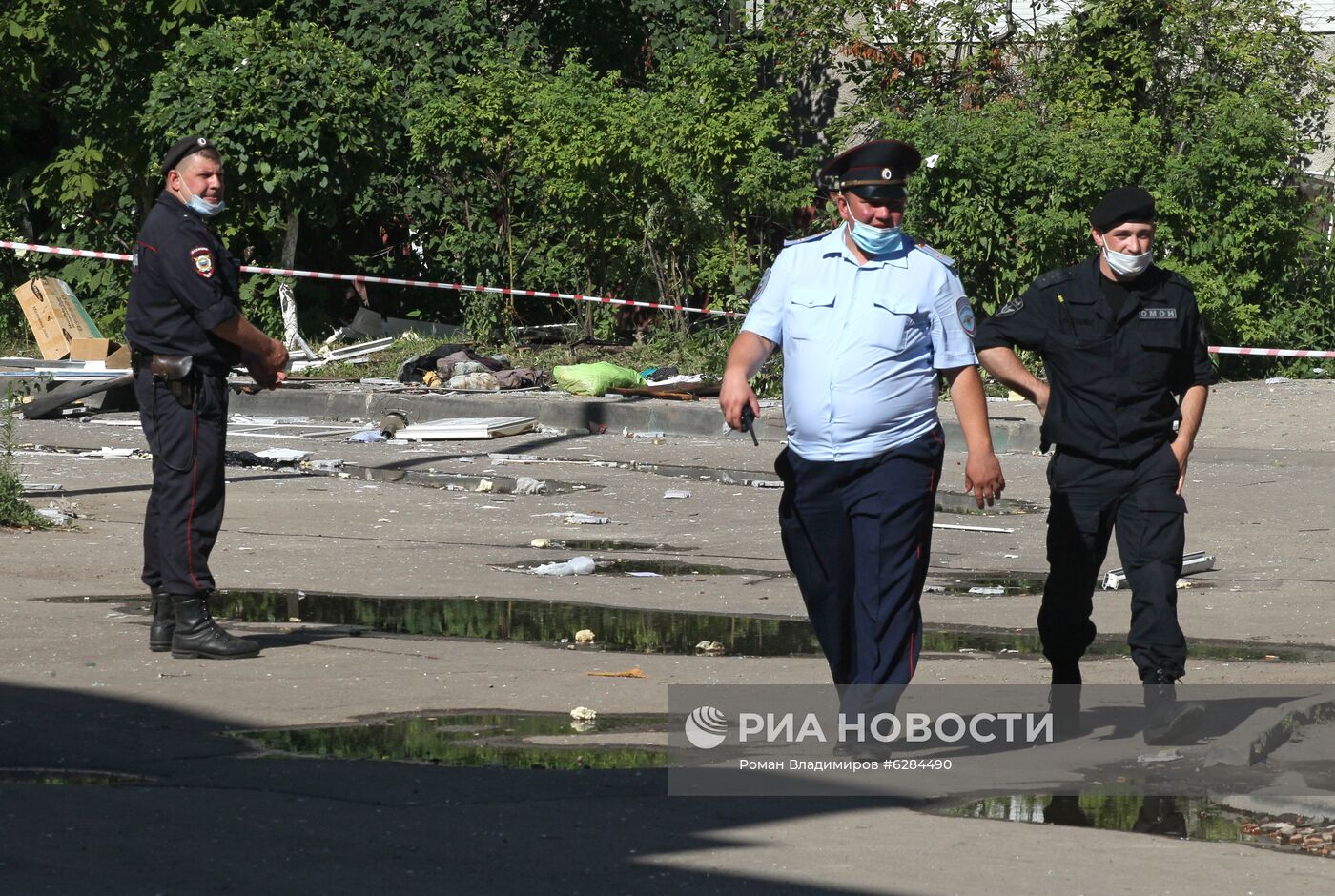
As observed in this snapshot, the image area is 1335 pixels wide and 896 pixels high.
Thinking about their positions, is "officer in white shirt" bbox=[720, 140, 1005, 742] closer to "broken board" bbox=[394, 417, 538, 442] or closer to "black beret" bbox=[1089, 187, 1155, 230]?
"black beret" bbox=[1089, 187, 1155, 230]

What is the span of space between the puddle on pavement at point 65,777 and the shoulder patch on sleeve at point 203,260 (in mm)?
2167

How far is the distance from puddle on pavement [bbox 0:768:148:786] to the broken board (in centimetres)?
1052

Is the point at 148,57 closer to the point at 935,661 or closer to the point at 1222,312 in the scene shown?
the point at 1222,312

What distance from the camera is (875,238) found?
557cm

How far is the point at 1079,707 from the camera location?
20.7ft

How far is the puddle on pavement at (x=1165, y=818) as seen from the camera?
4.80m

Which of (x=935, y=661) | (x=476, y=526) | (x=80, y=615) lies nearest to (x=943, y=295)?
(x=935, y=661)

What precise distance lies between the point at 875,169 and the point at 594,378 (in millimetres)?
12187

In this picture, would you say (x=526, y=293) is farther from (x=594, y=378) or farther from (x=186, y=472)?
(x=186, y=472)

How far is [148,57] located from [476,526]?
46.1 feet

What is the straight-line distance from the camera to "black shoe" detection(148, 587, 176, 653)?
7184mm

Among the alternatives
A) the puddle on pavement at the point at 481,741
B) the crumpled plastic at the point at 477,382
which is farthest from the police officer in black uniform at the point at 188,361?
the crumpled plastic at the point at 477,382

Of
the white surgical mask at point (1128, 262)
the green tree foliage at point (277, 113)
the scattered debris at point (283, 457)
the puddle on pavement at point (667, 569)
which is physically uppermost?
the green tree foliage at point (277, 113)

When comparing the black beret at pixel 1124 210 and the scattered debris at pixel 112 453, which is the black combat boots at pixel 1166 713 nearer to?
the black beret at pixel 1124 210
